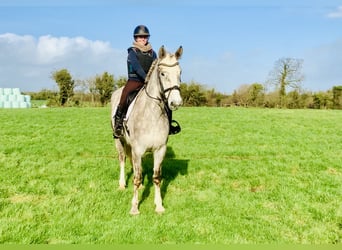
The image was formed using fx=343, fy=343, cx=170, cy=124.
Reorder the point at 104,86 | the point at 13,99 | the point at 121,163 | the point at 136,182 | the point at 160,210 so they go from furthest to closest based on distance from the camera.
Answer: the point at 13,99 → the point at 104,86 → the point at 121,163 → the point at 136,182 → the point at 160,210

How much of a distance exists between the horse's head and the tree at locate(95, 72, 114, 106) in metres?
43.8

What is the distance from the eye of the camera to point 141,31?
7.21m

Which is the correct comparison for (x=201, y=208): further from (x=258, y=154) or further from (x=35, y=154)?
(x=35, y=154)

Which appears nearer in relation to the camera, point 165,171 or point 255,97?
point 165,171

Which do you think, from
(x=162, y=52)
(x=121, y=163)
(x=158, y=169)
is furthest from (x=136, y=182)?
(x=162, y=52)

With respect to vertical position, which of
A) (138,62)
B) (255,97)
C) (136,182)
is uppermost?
(138,62)

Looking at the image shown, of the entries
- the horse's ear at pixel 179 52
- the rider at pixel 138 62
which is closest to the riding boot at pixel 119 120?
the rider at pixel 138 62

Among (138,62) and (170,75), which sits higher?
(138,62)

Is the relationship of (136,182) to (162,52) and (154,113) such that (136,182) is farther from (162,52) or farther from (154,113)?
(162,52)

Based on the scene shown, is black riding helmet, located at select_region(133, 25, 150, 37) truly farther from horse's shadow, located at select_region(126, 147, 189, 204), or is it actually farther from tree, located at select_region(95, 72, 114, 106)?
tree, located at select_region(95, 72, 114, 106)

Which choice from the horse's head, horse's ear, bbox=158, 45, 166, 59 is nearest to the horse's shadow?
the horse's head

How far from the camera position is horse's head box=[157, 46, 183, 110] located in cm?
587

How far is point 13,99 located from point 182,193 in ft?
164

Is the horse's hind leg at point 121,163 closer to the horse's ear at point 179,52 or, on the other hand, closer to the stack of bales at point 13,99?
the horse's ear at point 179,52
